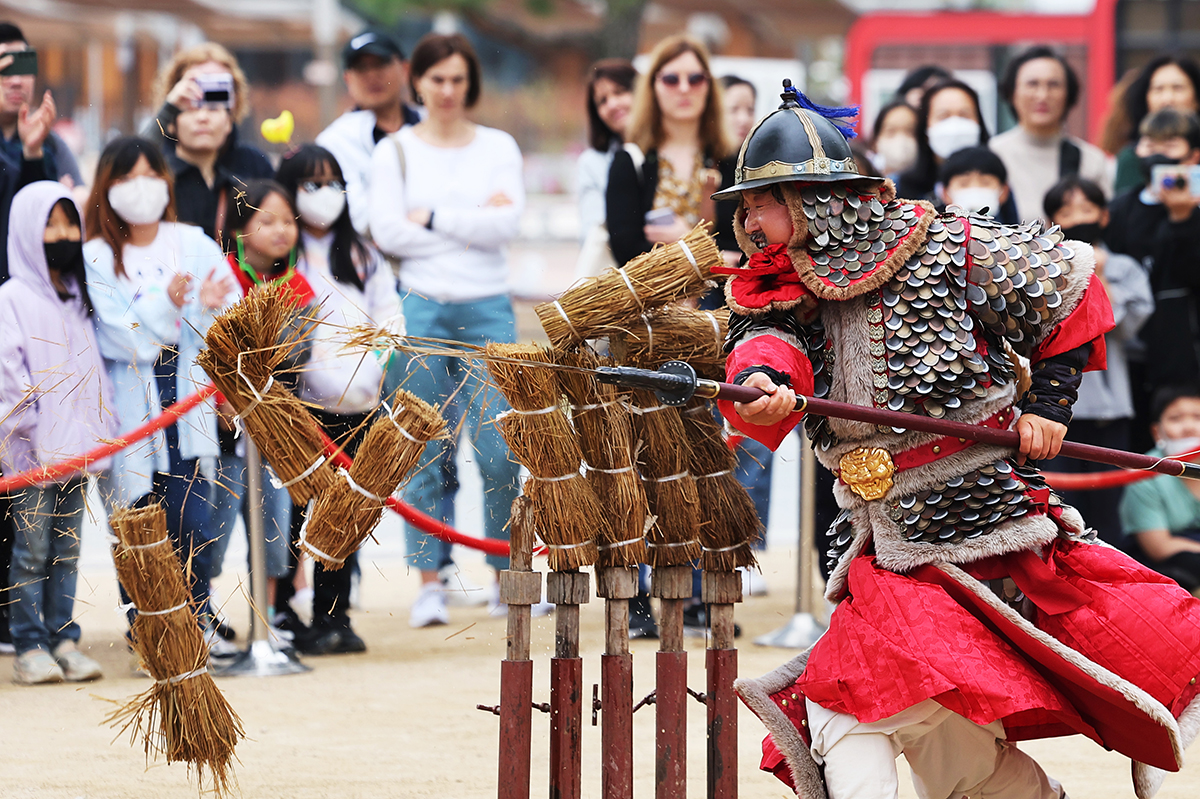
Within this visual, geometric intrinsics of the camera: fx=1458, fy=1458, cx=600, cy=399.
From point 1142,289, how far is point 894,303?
377 centimetres

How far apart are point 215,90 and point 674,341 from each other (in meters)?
3.00

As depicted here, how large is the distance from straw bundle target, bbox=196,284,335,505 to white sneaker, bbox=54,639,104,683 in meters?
2.06

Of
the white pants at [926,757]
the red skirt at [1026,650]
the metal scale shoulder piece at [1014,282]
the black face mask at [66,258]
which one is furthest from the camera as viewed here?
the black face mask at [66,258]

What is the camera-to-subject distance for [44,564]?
17.2ft

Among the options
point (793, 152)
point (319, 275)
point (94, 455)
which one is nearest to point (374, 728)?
point (94, 455)

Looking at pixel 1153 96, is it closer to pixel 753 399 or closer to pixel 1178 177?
pixel 1178 177

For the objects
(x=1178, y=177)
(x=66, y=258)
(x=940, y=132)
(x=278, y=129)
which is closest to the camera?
(x=66, y=258)

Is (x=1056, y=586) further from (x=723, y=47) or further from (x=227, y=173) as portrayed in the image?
(x=723, y=47)

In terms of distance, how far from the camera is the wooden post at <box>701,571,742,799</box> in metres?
3.62

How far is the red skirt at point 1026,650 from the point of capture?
300 cm

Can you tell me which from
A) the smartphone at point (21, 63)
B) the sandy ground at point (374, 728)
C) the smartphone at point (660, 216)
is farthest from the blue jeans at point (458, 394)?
the smartphone at point (21, 63)

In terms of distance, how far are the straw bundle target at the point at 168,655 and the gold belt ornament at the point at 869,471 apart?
1.65 meters

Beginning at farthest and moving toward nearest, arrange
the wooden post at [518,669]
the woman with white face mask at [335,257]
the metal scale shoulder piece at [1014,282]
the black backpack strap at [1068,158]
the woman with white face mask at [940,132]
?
the black backpack strap at [1068,158]
the woman with white face mask at [940,132]
the woman with white face mask at [335,257]
the wooden post at [518,669]
the metal scale shoulder piece at [1014,282]

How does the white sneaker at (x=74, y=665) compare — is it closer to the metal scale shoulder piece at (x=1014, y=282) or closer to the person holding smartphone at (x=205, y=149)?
the person holding smartphone at (x=205, y=149)
